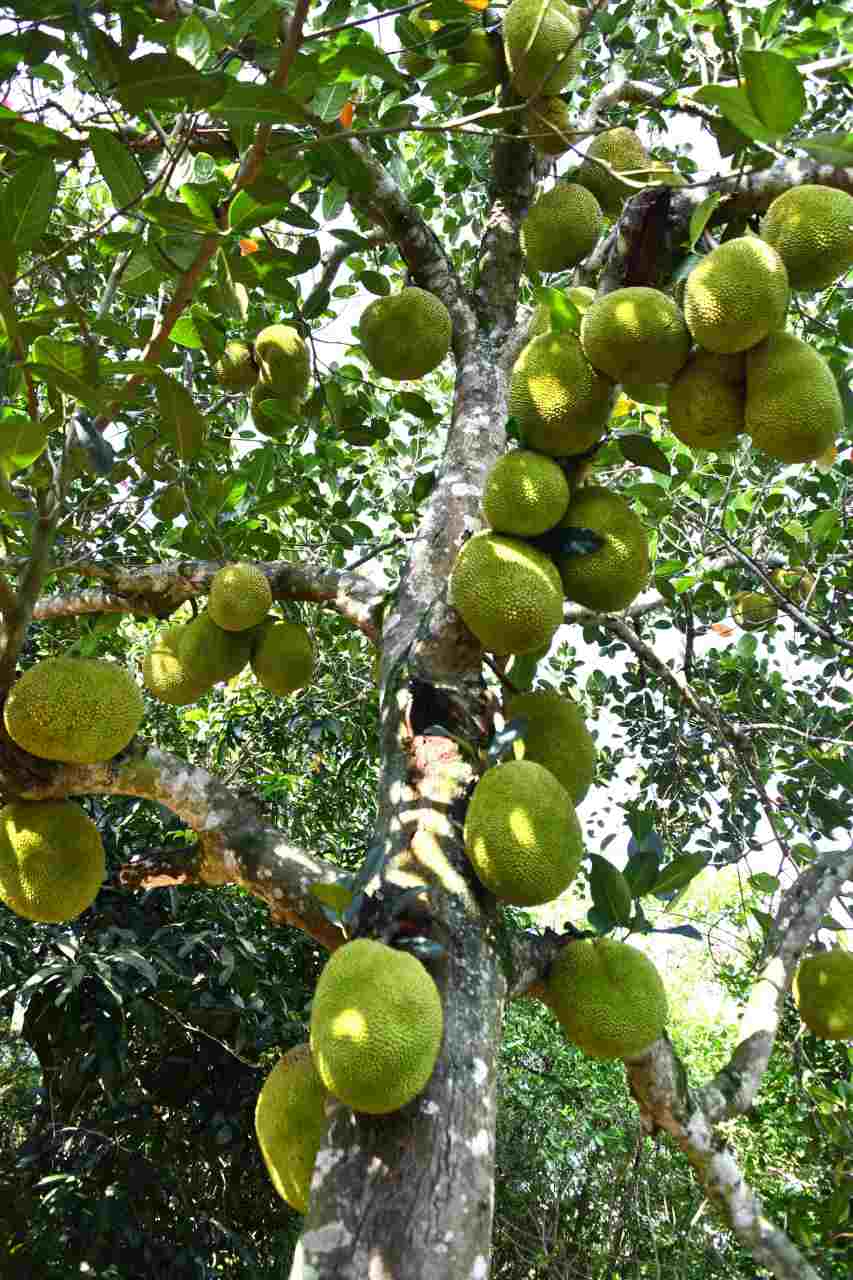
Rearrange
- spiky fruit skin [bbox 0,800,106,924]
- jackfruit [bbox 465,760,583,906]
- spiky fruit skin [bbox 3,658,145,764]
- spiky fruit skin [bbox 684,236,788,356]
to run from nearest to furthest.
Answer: jackfruit [bbox 465,760,583,906], spiky fruit skin [bbox 684,236,788,356], spiky fruit skin [bbox 3,658,145,764], spiky fruit skin [bbox 0,800,106,924]

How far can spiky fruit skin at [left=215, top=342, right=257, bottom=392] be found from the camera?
2367mm

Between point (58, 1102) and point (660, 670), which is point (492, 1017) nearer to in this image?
point (660, 670)

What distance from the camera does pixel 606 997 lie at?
4.37 ft

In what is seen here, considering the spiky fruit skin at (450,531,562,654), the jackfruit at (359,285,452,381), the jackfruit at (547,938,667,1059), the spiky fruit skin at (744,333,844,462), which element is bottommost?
the jackfruit at (547,938,667,1059)

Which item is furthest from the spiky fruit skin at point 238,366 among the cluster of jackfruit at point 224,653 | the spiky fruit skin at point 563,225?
the spiky fruit skin at point 563,225

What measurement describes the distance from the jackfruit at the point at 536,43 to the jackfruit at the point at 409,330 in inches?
16.6

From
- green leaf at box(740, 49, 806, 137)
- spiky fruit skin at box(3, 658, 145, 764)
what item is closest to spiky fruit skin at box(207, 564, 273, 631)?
spiky fruit skin at box(3, 658, 145, 764)

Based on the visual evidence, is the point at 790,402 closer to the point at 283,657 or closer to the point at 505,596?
the point at 505,596

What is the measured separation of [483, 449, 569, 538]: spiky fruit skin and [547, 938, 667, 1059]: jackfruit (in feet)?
2.04

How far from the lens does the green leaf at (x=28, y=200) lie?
Result: 3.83 ft

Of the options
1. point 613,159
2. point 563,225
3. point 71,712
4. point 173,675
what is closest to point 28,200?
point 71,712

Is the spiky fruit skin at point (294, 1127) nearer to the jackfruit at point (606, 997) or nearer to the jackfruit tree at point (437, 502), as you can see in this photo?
the jackfruit tree at point (437, 502)

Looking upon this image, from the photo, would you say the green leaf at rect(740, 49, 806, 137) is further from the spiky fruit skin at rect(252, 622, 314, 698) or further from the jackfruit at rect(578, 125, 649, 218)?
the spiky fruit skin at rect(252, 622, 314, 698)

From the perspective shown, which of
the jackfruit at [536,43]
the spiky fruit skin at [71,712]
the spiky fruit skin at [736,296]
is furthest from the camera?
the jackfruit at [536,43]
